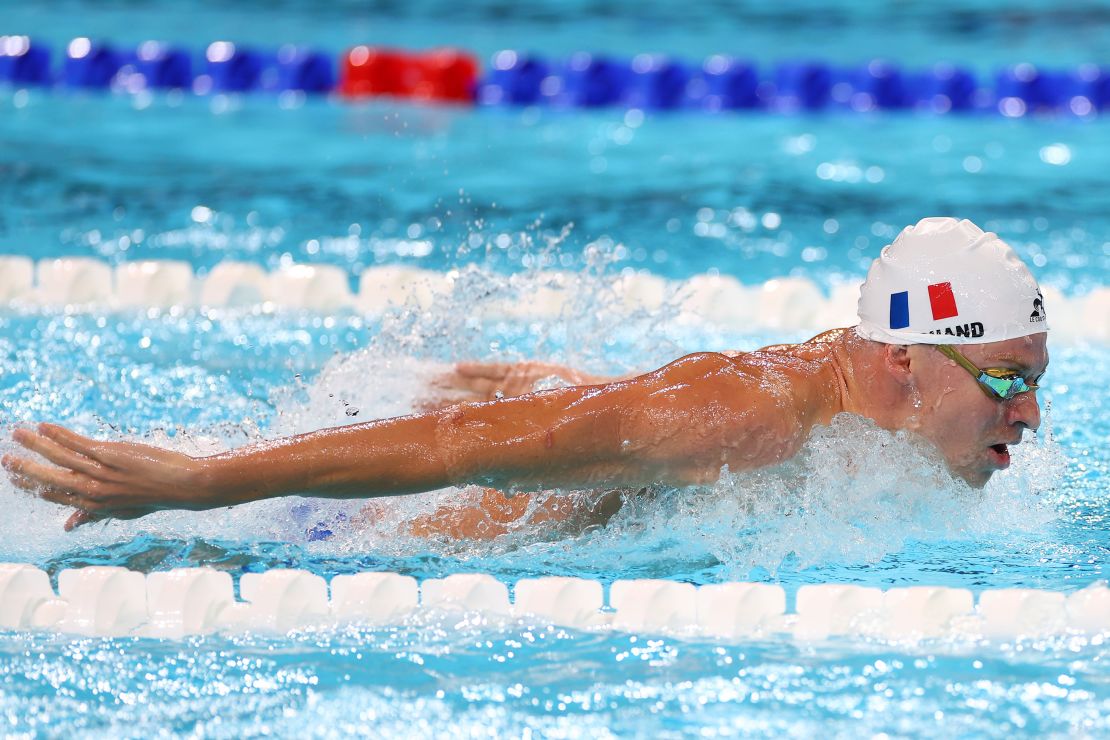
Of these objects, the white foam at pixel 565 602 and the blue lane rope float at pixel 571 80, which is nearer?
the white foam at pixel 565 602

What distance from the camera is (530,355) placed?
13.3ft

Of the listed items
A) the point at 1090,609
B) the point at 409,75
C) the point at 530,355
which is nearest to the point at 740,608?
the point at 1090,609

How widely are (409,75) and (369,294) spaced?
10.4ft

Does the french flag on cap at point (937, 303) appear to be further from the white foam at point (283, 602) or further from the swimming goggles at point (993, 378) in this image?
the white foam at point (283, 602)

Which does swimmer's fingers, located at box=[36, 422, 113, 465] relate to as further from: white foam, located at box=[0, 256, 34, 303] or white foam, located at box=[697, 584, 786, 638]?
white foam, located at box=[0, 256, 34, 303]

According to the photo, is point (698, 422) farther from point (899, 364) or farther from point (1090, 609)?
point (1090, 609)

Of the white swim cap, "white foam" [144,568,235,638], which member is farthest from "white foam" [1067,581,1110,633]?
"white foam" [144,568,235,638]

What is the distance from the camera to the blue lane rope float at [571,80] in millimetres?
7199

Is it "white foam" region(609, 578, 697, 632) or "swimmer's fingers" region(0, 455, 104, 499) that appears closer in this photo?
"swimmer's fingers" region(0, 455, 104, 499)

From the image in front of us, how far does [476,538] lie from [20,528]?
81 cm

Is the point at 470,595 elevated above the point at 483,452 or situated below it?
below

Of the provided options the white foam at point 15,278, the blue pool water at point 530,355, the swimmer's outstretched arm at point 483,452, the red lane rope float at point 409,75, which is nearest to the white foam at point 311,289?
the blue pool water at point 530,355

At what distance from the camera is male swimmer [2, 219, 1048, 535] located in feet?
7.04

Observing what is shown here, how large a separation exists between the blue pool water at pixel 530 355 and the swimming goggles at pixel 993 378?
170mm
